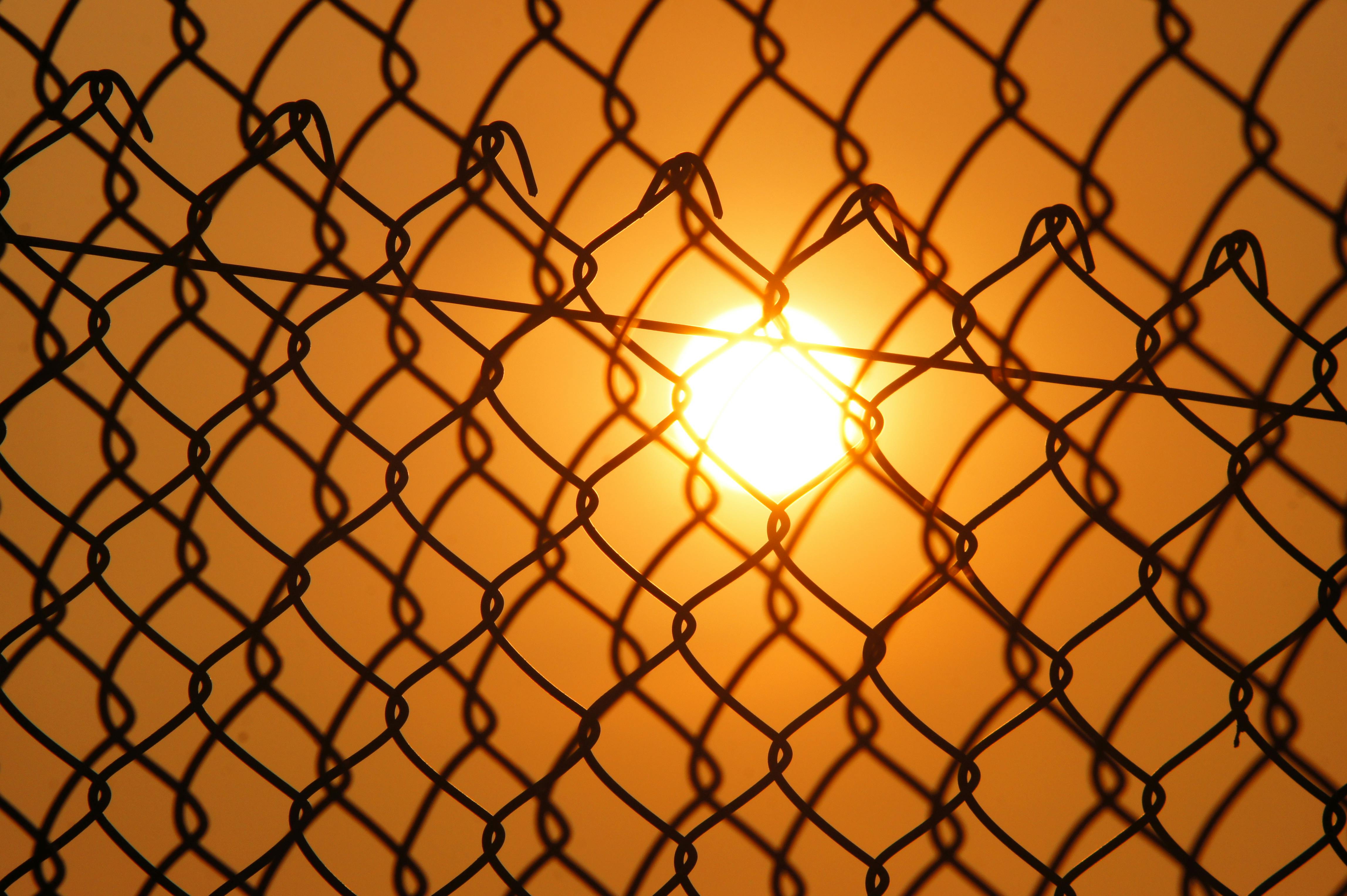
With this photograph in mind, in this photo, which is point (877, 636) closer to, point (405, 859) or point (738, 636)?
point (405, 859)

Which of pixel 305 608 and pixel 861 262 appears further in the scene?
pixel 861 262

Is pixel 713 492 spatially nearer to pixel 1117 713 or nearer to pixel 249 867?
pixel 1117 713

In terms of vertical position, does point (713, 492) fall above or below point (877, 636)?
above

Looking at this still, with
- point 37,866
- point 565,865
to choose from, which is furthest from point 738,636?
point 37,866

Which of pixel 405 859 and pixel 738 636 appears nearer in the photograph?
pixel 405 859

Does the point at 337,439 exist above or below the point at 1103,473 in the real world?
above

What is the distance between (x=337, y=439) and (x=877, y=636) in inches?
19.0

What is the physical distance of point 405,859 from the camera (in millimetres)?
888

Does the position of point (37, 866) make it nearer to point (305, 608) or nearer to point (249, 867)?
point (249, 867)

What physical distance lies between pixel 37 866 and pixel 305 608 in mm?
307

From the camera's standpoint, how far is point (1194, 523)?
2.74 feet

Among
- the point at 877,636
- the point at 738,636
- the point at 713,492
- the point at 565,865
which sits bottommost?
the point at 565,865

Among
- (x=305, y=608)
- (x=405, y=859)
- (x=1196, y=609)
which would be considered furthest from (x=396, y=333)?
(x=1196, y=609)

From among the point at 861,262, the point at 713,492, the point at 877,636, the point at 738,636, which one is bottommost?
the point at 877,636
